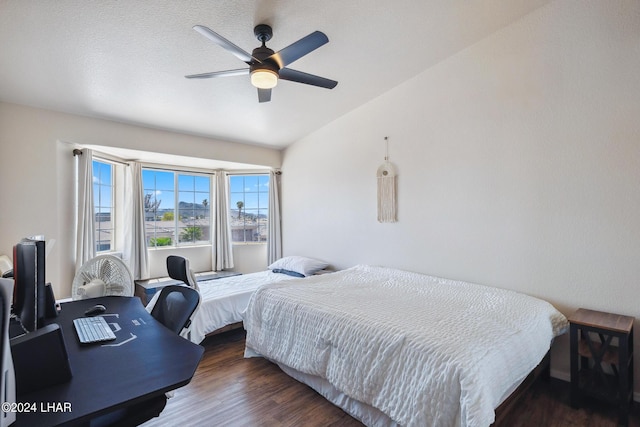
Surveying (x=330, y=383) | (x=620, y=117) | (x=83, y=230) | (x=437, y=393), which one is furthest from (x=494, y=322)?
(x=83, y=230)

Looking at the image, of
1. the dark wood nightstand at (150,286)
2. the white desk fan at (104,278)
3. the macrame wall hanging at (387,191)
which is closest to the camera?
the white desk fan at (104,278)

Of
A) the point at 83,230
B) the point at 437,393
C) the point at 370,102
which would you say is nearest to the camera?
the point at 437,393

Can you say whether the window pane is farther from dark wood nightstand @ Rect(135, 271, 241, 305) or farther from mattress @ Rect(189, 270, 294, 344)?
mattress @ Rect(189, 270, 294, 344)

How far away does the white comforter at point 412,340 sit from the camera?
1495mm

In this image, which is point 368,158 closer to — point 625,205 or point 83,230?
point 625,205

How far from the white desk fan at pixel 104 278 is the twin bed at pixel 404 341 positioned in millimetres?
796

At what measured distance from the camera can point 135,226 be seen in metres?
4.14

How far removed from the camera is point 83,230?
3.31m

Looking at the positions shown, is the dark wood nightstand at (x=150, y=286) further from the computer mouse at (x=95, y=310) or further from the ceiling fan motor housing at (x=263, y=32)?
the ceiling fan motor housing at (x=263, y=32)

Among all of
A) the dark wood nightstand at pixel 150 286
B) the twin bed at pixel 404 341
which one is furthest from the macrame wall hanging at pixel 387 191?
the dark wood nightstand at pixel 150 286

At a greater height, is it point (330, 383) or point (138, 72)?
point (138, 72)

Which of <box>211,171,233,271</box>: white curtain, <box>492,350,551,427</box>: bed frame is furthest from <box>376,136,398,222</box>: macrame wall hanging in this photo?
<box>211,171,233,271</box>: white curtain

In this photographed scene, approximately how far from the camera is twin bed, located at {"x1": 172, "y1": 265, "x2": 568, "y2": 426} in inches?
59.2

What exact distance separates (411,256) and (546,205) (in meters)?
1.36
